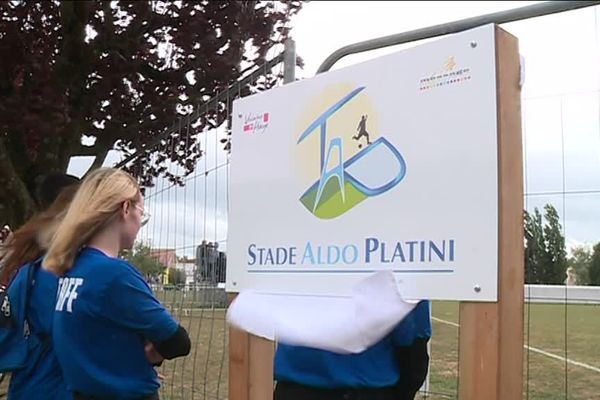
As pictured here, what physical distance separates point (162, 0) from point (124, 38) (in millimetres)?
436

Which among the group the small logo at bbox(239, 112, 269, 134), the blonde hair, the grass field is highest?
the small logo at bbox(239, 112, 269, 134)

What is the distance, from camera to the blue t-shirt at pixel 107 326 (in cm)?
263

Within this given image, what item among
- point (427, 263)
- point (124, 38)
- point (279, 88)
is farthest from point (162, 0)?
point (427, 263)

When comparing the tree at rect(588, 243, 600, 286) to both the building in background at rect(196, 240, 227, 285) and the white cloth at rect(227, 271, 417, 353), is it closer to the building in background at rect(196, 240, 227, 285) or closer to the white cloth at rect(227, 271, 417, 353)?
the white cloth at rect(227, 271, 417, 353)

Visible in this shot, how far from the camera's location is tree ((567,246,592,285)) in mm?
2523

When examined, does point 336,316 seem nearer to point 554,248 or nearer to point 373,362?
point 373,362

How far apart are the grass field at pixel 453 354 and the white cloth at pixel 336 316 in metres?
0.19

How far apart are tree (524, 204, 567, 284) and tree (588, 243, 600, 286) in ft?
0.33

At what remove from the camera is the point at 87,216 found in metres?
2.79

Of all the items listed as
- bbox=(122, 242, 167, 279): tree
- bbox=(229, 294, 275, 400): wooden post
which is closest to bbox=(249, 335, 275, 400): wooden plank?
bbox=(229, 294, 275, 400): wooden post

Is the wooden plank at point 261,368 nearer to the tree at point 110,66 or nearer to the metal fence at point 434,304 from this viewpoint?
the metal fence at point 434,304

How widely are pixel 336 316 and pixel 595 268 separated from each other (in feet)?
2.74

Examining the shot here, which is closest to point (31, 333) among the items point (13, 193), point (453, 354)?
point (453, 354)

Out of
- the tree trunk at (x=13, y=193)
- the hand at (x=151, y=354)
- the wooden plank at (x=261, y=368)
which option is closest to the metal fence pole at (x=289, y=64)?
the wooden plank at (x=261, y=368)
